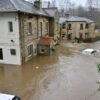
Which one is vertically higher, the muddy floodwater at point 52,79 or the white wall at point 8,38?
the white wall at point 8,38

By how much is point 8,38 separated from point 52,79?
8.26 meters

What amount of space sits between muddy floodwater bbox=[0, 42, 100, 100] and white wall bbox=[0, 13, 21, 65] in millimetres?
1118

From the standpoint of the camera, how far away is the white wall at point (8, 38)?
2286 centimetres

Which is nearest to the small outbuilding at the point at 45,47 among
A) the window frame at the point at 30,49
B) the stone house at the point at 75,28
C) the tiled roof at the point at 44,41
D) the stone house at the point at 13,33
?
the tiled roof at the point at 44,41

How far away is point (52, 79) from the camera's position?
18953 millimetres

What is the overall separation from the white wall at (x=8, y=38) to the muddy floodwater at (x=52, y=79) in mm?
1118

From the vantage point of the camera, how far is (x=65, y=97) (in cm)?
1498

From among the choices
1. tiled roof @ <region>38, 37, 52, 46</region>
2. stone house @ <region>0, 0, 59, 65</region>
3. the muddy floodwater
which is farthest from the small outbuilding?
stone house @ <region>0, 0, 59, 65</region>

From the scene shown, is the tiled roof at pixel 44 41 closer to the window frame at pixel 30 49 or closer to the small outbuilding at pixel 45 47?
the small outbuilding at pixel 45 47

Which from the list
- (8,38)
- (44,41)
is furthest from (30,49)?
(8,38)

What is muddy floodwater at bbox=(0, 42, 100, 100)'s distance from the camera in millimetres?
15516

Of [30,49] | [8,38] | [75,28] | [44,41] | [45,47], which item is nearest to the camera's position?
[8,38]

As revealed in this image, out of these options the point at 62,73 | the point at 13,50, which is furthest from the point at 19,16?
the point at 62,73

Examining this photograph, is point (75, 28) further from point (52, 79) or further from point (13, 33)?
point (52, 79)
